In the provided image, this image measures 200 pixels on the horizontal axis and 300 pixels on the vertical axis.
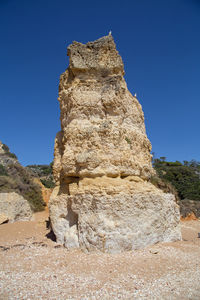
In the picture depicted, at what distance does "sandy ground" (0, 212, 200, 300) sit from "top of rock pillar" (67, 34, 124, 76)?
179 inches

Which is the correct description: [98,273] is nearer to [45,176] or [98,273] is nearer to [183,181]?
[183,181]

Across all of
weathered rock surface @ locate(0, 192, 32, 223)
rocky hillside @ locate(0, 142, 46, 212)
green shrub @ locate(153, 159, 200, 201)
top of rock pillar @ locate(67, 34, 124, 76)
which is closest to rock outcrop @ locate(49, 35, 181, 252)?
top of rock pillar @ locate(67, 34, 124, 76)

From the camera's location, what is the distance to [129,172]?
17.6 feet

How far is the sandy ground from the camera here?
9.17ft

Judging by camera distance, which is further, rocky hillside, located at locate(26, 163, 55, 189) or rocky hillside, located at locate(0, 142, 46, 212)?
rocky hillside, located at locate(26, 163, 55, 189)

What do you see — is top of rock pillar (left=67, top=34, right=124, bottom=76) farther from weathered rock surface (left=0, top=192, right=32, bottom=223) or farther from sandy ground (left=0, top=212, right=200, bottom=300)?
weathered rock surface (left=0, top=192, right=32, bottom=223)

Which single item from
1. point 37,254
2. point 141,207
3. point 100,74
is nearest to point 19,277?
point 37,254

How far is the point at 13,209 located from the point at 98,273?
6357 mm

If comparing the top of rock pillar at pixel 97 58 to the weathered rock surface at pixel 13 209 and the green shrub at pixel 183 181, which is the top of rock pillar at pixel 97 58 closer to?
the weathered rock surface at pixel 13 209

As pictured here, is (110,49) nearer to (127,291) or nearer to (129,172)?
(129,172)

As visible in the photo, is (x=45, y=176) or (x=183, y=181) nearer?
(x=183, y=181)

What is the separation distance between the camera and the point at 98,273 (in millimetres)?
3398

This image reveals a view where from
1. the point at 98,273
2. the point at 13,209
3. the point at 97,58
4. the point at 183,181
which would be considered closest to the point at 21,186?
the point at 13,209

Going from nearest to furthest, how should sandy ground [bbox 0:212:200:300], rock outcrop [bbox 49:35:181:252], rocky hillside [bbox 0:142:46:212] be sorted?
sandy ground [bbox 0:212:200:300]
rock outcrop [bbox 49:35:181:252]
rocky hillside [bbox 0:142:46:212]
